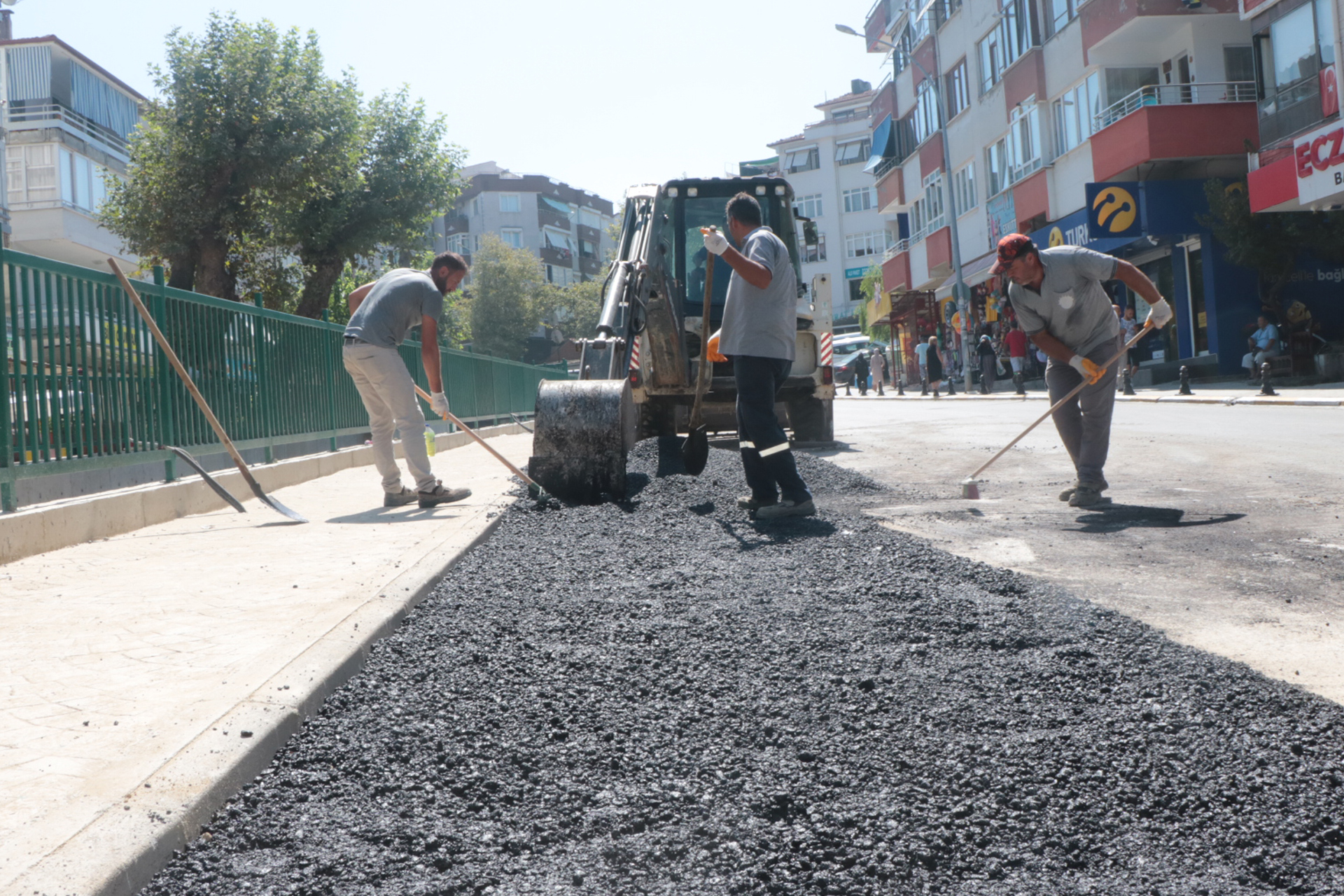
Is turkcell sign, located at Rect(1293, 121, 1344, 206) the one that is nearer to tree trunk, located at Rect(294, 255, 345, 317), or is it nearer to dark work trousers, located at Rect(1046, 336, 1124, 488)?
dark work trousers, located at Rect(1046, 336, 1124, 488)

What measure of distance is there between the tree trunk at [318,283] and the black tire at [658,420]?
18.4m

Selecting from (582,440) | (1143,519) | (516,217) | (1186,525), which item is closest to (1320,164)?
(1143,519)

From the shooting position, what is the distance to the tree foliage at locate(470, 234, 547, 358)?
211ft

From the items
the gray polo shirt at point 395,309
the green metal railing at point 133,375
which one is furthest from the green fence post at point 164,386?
the gray polo shirt at point 395,309

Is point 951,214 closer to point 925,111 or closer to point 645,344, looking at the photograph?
point 925,111

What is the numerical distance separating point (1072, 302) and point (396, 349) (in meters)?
4.38

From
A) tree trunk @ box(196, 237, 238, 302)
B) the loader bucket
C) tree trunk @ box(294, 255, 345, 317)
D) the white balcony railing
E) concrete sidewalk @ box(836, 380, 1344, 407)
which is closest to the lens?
the loader bucket

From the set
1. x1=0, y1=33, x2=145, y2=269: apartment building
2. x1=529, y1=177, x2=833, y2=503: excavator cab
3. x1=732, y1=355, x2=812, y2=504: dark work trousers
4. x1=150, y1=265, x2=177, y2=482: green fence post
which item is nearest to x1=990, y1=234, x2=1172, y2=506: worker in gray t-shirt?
x1=732, y1=355, x2=812, y2=504: dark work trousers

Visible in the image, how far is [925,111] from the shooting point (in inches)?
1561

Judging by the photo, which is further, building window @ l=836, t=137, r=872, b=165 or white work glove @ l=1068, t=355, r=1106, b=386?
building window @ l=836, t=137, r=872, b=165

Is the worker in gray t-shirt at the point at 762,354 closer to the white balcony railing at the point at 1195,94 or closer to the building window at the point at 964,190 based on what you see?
the white balcony railing at the point at 1195,94

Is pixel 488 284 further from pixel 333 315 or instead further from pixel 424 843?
pixel 424 843

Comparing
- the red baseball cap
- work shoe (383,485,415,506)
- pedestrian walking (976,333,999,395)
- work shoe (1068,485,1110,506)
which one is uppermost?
pedestrian walking (976,333,999,395)

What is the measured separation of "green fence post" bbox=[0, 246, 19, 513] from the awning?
136 ft
